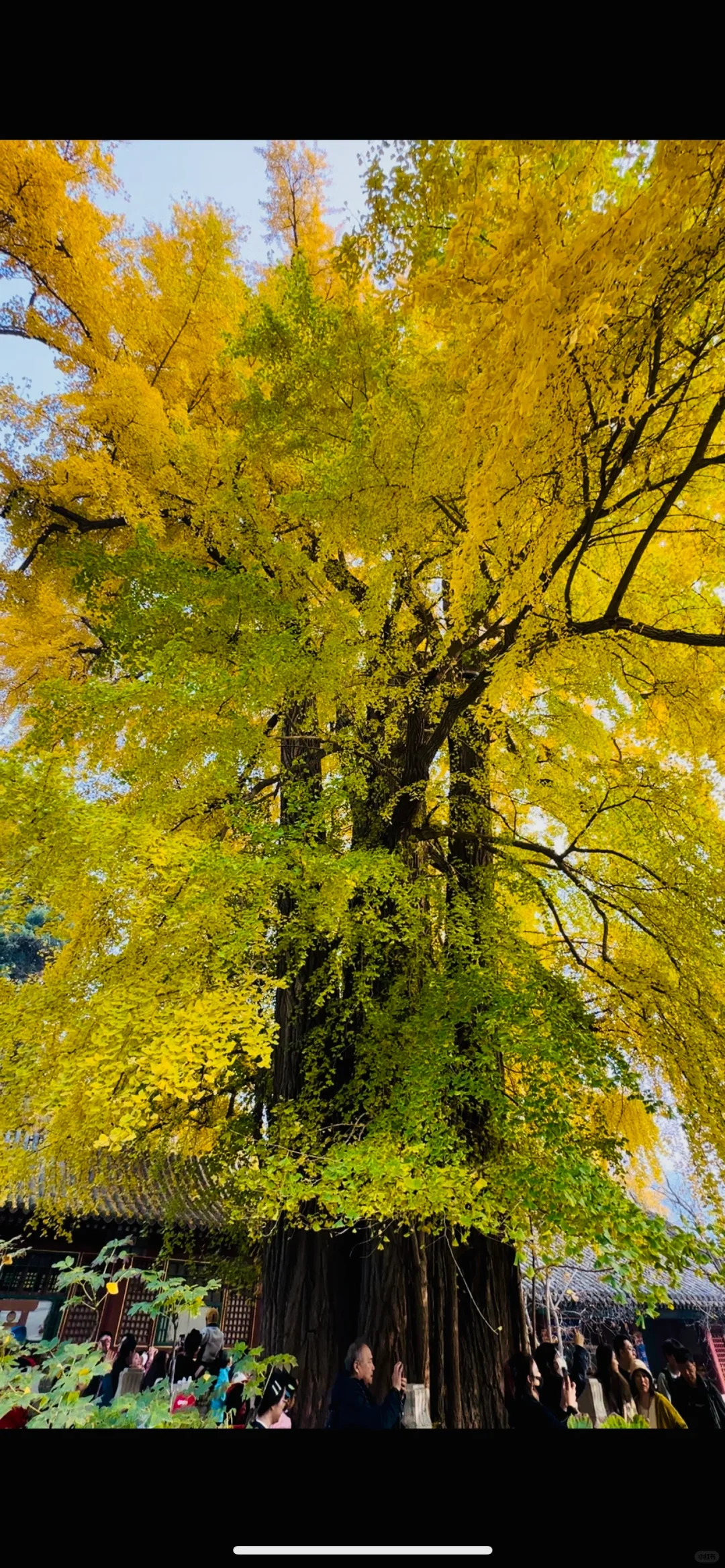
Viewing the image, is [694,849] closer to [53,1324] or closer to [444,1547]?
[444,1547]

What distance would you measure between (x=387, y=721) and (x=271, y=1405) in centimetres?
352

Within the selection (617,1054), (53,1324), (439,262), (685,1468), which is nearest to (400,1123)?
(617,1054)

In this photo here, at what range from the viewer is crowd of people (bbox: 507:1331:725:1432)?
2.40 metres

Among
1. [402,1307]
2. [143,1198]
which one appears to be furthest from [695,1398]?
[143,1198]

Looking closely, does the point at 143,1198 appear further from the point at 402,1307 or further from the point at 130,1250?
the point at 402,1307

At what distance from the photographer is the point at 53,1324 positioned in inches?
223

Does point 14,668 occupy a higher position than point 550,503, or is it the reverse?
point 14,668

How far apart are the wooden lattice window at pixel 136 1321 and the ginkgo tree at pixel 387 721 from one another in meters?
2.55

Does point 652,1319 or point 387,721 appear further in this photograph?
point 652,1319

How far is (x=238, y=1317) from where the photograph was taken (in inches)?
302

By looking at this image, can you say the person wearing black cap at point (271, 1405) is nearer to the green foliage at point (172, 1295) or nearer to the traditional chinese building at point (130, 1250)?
the green foliage at point (172, 1295)

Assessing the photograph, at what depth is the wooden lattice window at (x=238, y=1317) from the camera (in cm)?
732

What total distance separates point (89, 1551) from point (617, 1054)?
2.39 meters

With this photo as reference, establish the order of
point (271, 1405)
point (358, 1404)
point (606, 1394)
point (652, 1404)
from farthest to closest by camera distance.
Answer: point (606, 1394) < point (652, 1404) < point (358, 1404) < point (271, 1405)
